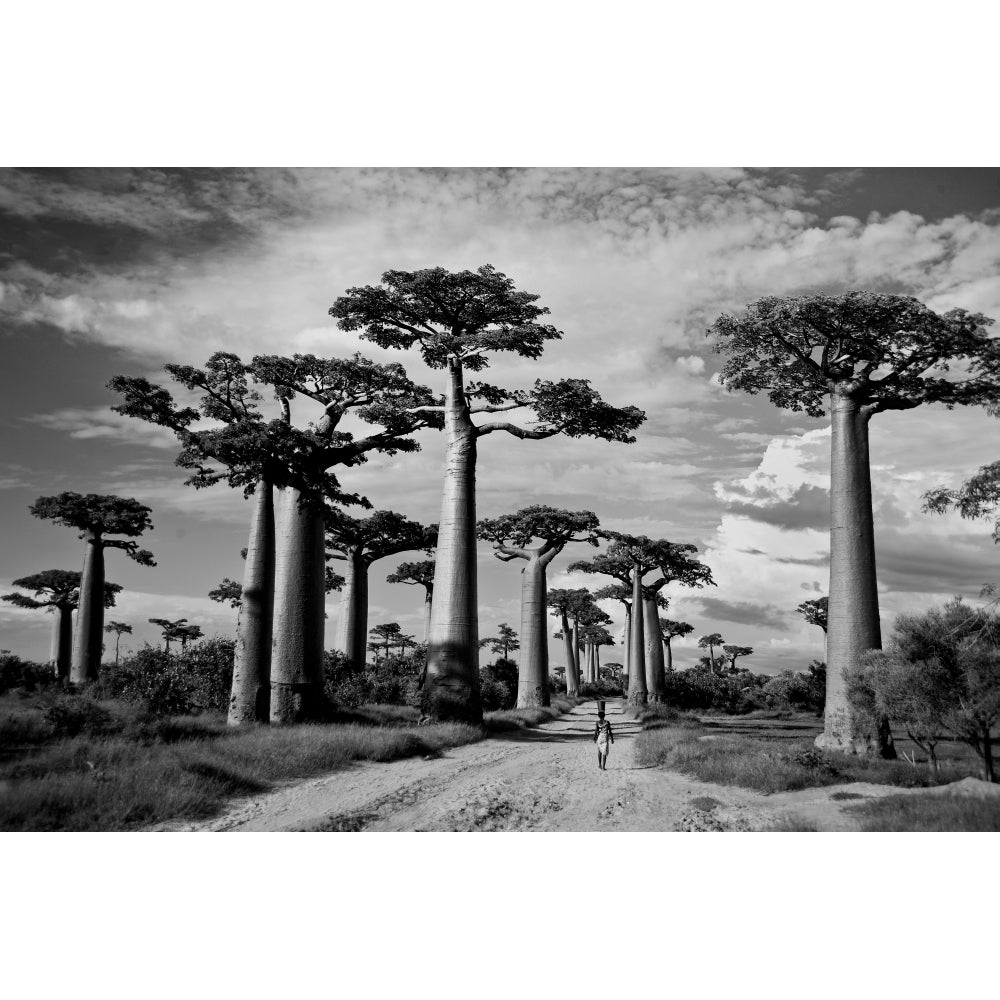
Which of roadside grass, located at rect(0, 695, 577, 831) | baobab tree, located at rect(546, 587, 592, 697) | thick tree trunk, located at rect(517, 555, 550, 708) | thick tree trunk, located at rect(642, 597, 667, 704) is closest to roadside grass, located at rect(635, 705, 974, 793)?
roadside grass, located at rect(0, 695, 577, 831)

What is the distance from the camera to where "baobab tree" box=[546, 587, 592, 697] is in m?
43.6

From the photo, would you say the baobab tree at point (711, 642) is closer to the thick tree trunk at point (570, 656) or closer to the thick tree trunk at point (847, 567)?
the thick tree trunk at point (570, 656)

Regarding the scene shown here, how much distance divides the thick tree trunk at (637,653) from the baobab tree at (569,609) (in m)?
12.2

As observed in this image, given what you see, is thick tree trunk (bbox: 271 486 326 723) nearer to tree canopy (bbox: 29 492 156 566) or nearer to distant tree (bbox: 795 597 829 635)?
tree canopy (bbox: 29 492 156 566)

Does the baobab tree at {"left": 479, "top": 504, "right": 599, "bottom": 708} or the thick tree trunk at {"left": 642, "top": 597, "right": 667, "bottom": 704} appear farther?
the thick tree trunk at {"left": 642, "top": 597, "right": 667, "bottom": 704}

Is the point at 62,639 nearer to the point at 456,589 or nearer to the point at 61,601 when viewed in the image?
the point at 61,601

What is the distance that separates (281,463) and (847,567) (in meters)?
9.74

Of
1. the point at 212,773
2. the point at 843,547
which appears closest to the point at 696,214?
the point at 843,547

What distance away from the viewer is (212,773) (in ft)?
24.9

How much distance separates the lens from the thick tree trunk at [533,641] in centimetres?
2466

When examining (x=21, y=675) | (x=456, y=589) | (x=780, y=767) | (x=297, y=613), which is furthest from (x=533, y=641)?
(x=780, y=767)

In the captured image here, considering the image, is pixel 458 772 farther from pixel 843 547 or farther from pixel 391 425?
pixel 391 425

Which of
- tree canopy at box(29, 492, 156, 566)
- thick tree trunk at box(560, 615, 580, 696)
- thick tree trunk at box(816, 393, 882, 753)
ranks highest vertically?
tree canopy at box(29, 492, 156, 566)

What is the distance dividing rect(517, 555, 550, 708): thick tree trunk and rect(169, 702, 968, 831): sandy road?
1545 cm
